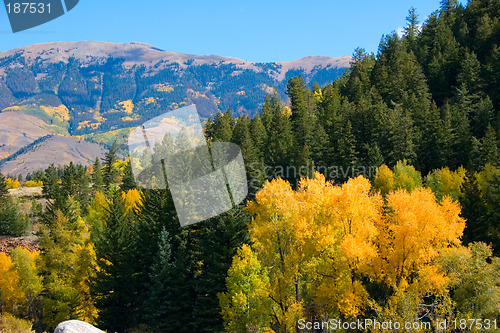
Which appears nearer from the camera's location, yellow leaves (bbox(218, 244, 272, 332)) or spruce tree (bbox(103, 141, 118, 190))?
yellow leaves (bbox(218, 244, 272, 332))

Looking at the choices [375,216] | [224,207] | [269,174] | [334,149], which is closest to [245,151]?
[269,174]

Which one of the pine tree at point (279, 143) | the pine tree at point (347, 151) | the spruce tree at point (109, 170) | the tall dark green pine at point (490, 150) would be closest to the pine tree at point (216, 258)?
the pine tree at point (347, 151)

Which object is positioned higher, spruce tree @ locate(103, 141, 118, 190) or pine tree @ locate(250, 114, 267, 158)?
pine tree @ locate(250, 114, 267, 158)

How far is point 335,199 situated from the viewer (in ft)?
111

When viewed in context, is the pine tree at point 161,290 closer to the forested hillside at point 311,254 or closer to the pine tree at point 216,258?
the forested hillside at point 311,254

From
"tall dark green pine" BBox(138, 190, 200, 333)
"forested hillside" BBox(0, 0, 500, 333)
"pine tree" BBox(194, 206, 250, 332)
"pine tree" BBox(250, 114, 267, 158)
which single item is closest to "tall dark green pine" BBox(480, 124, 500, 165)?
"forested hillside" BBox(0, 0, 500, 333)

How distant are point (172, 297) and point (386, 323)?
803 inches

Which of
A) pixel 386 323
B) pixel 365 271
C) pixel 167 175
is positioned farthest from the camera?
pixel 167 175

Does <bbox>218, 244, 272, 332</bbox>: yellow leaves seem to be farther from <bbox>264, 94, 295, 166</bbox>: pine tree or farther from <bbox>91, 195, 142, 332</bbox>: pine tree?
<bbox>264, 94, 295, 166</bbox>: pine tree

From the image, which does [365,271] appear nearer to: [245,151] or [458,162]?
[245,151]

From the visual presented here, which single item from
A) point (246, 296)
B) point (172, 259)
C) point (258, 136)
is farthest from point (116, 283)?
point (258, 136)

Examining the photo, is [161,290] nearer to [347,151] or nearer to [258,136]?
[347,151]

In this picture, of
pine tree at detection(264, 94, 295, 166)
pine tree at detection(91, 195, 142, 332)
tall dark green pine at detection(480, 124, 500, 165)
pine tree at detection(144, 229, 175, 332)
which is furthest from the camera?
pine tree at detection(264, 94, 295, 166)

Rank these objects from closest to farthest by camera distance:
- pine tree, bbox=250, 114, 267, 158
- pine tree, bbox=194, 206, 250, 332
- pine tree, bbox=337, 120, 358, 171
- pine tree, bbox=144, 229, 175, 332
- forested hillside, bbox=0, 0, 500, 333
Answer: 1. forested hillside, bbox=0, 0, 500, 333
2. pine tree, bbox=194, 206, 250, 332
3. pine tree, bbox=144, 229, 175, 332
4. pine tree, bbox=337, 120, 358, 171
5. pine tree, bbox=250, 114, 267, 158
